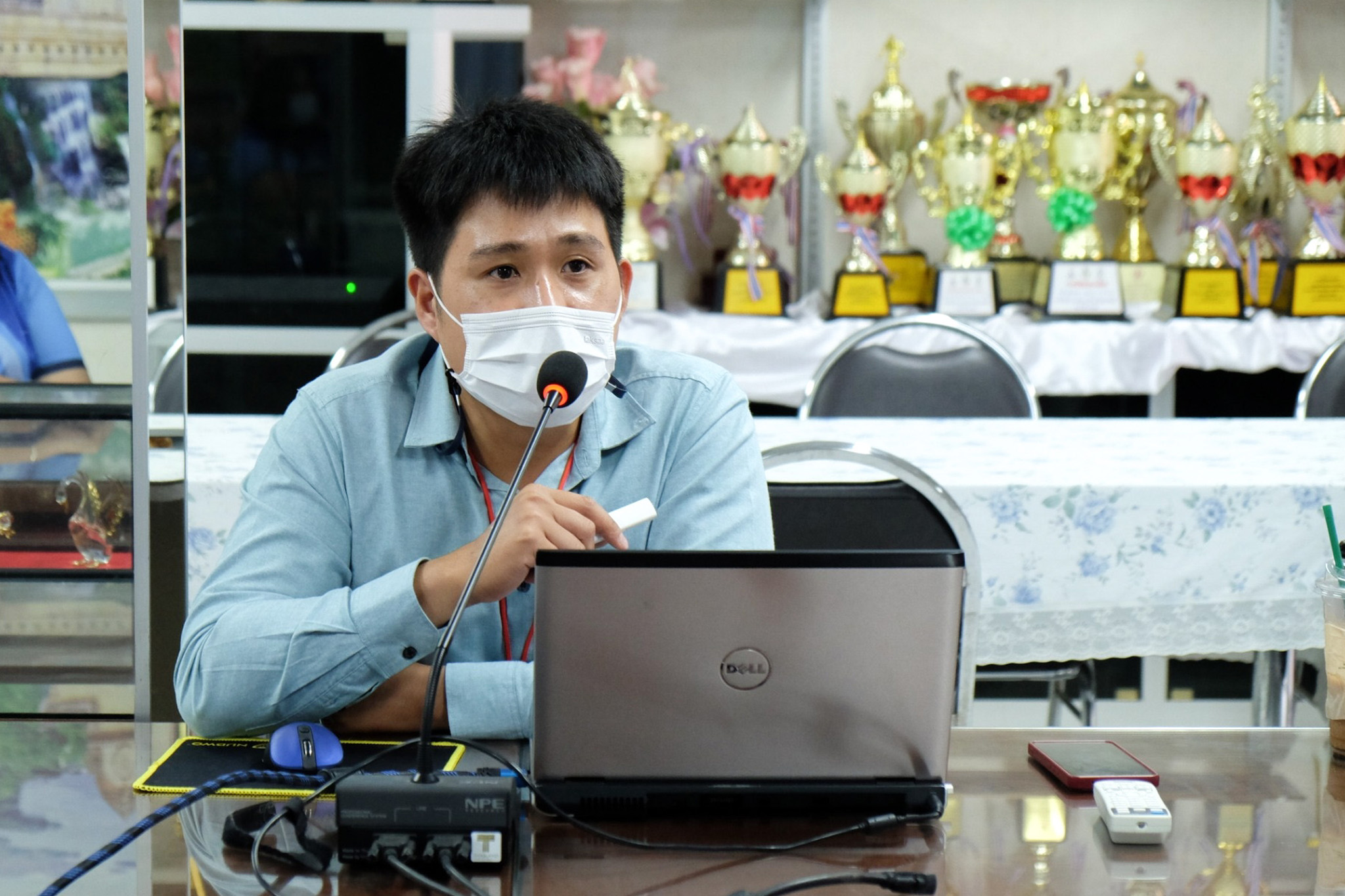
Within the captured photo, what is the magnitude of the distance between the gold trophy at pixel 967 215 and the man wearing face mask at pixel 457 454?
1820mm

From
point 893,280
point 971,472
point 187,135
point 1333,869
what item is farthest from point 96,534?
point 893,280

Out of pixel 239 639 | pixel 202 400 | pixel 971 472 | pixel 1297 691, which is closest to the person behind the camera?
pixel 239 639

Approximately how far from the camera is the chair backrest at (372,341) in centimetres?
229

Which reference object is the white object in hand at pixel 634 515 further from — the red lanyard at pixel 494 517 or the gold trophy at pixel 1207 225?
the gold trophy at pixel 1207 225

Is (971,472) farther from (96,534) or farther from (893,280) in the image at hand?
(893,280)

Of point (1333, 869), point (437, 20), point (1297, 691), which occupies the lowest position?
point (1297, 691)

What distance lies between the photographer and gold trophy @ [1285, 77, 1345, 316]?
2873 millimetres

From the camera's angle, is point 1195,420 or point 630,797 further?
point 1195,420

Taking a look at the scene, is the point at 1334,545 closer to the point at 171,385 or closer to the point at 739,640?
the point at 739,640

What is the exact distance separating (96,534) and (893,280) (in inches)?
88.0

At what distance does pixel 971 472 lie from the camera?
1.79 m

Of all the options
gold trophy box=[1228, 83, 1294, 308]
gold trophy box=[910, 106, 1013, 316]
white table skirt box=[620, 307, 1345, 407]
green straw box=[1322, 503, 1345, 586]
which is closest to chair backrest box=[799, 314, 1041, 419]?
Answer: white table skirt box=[620, 307, 1345, 407]

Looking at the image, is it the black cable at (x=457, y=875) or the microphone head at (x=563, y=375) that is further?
the microphone head at (x=563, y=375)

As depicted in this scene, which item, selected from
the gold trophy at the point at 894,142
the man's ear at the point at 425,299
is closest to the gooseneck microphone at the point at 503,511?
the man's ear at the point at 425,299
